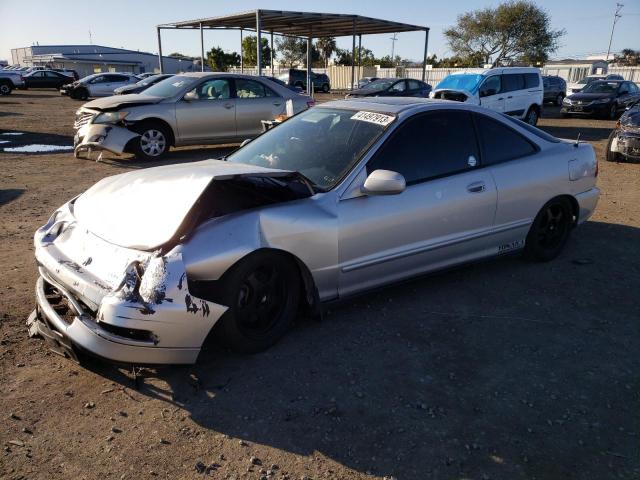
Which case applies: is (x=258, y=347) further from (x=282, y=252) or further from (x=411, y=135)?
(x=411, y=135)

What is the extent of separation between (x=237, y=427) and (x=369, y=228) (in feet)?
5.02

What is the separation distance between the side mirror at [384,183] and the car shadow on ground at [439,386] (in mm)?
953

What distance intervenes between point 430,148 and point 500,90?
40.0ft

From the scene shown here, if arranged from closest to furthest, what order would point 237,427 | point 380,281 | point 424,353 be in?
point 237,427 < point 424,353 < point 380,281

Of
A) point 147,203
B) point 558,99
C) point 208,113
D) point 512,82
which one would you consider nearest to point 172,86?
point 208,113

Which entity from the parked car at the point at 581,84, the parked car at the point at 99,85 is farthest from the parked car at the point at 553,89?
the parked car at the point at 99,85

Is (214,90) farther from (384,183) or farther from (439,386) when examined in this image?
(439,386)

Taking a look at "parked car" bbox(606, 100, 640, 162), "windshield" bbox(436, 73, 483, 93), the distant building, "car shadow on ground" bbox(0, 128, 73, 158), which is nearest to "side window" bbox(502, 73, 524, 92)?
→ "windshield" bbox(436, 73, 483, 93)

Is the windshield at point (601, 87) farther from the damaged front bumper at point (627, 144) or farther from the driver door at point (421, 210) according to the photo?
the driver door at point (421, 210)

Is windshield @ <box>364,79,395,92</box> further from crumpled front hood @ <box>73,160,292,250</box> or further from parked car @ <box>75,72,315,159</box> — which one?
crumpled front hood @ <box>73,160,292,250</box>

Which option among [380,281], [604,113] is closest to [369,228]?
[380,281]

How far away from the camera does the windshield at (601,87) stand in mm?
20259

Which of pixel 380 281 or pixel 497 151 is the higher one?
pixel 497 151

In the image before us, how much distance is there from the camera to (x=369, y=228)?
340 centimetres
